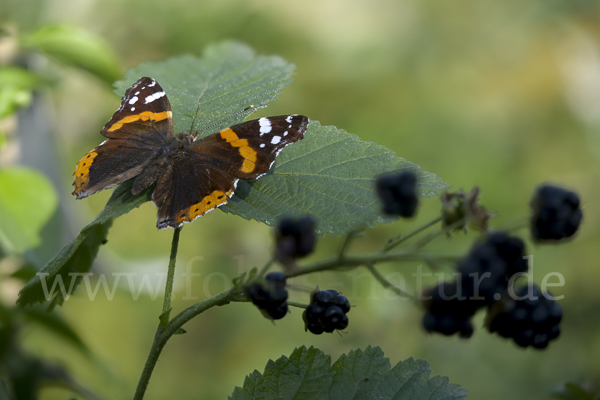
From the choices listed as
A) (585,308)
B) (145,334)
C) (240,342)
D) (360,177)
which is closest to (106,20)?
(145,334)

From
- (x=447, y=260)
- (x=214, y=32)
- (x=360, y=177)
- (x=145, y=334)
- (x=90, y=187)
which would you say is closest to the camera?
(x=447, y=260)

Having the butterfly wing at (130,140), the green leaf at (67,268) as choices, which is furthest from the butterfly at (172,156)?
the green leaf at (67,268)

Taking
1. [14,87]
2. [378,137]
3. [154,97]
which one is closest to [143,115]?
[154,97]

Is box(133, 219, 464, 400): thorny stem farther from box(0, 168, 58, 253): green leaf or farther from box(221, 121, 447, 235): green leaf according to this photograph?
box(0, 168, 58, 253): green leaf

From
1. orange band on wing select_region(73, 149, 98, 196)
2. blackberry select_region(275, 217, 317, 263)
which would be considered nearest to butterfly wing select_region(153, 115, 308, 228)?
orange band on wing select_region(73, 149, 98, 196)

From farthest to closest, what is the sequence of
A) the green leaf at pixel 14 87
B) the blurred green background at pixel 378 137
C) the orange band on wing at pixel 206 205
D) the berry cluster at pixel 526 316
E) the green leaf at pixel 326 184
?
the blurred green background at pixel 378 137, the green leaf at pixel 14 87, the orange band on wing at pixel 206 205, the green leaf at pixel 326 184, the berry cluster at pixel 526 316

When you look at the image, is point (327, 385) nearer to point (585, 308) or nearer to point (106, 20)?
point (106, 20)

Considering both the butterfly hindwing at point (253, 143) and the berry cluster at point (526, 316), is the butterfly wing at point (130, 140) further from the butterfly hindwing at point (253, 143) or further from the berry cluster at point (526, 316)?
the berry cluster at point (526, 316)
